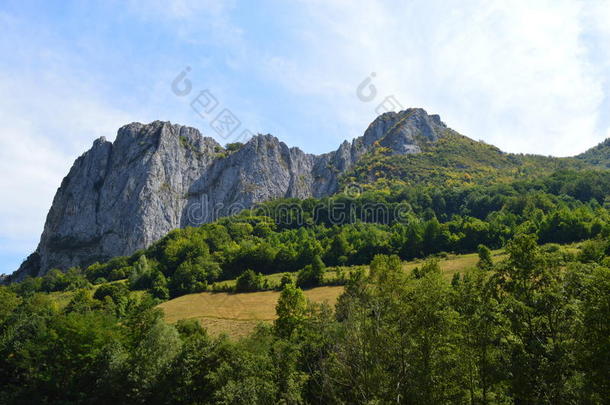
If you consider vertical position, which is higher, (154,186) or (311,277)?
(154,186)

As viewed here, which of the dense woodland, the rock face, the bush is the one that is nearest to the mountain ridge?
the rock face

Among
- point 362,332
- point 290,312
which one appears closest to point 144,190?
point 290,312

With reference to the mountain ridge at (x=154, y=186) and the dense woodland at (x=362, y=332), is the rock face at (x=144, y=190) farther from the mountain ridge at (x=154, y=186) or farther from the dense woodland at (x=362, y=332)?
the dense woodland at (x=362, y=332)

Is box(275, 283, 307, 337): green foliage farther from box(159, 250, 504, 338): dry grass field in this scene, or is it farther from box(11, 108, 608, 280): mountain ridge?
box(11, 108, 608, 280): mountain ridge

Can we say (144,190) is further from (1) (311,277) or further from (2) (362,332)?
(2) (362,332)

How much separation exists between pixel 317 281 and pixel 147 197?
98.8 metres

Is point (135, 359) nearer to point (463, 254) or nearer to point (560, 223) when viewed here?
point (463, 254)

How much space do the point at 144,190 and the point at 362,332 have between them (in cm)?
14435

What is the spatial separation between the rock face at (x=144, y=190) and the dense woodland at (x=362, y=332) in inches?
1517

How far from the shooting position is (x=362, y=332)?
20.8 meters

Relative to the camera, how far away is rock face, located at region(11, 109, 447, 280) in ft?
472

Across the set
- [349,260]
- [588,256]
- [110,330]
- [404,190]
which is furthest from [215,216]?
[588,256]

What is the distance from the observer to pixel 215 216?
553 ft

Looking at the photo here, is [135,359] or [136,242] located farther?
[136,242]
